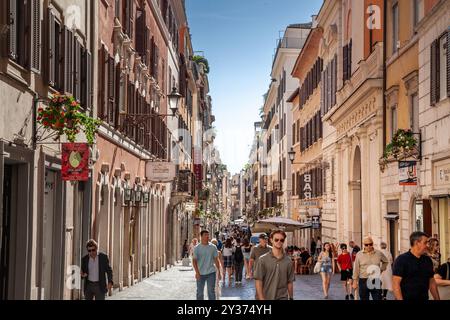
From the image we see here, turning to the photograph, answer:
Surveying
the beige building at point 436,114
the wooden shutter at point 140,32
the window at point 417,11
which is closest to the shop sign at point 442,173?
the beige building at point 436,114

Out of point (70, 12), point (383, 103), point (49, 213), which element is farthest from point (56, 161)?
point (383, 103)

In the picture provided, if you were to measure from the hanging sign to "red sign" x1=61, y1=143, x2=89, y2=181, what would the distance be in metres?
10.1

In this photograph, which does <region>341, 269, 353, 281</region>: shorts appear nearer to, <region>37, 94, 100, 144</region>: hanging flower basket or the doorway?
<region>37, 94, 100, 144</region>: hanging flower basket

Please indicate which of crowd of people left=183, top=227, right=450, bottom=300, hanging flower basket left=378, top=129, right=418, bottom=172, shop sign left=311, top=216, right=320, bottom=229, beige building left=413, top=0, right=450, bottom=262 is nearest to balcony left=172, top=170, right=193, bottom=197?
shop sign left=311, top=216, right=320, bottom=229

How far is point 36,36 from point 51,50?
117 centimetres

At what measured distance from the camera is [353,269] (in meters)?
16.3

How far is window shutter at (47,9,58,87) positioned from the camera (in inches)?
570

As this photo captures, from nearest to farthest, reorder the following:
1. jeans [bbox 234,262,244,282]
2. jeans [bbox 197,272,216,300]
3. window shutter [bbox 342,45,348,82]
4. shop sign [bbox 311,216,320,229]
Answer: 1. jeans [bbox 197,272,216,300]
2. jeans [bbox 234,262,244,282]
3. window shutter [bbox 342,45,348,82]
4. shop sign [bbox 311,216,320,229]

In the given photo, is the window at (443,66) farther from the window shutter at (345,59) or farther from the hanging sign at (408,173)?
the window shutter at (345,59)

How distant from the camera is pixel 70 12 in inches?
651

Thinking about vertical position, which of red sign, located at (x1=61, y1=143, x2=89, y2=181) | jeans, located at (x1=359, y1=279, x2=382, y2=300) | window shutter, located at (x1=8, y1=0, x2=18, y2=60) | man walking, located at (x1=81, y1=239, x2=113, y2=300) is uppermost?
window shutter, located at (x1=8, y1=0, x2=18, y2=60)

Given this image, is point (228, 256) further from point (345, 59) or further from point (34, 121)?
point (34, 121)
